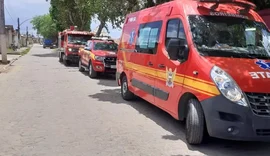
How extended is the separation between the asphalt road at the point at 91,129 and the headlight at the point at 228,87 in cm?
97

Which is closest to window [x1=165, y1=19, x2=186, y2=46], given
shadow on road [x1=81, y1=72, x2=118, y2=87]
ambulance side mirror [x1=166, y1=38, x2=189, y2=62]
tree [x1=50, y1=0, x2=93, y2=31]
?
ambulance side mirror [x1=166, y1=38, x2=189, y2=62]

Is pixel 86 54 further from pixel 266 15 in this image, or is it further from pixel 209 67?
pixel 209 67

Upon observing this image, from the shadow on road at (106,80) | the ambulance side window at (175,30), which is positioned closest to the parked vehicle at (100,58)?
the shadow on road at (106,80)

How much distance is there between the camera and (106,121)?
7.15 m

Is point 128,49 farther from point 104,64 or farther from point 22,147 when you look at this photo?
point 104,64

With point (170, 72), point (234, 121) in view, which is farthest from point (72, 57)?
point (234, 121)

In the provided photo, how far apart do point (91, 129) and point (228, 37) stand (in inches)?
120

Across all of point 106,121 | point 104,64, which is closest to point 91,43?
point 104,64

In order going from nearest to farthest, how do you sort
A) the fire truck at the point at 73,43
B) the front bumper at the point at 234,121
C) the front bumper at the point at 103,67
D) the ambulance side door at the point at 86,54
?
the front bumper at the point at 234,121, the front bumper at the point at 103,67, the ambulance side door at the point at 86,54, the fire truck at the point at 73,43

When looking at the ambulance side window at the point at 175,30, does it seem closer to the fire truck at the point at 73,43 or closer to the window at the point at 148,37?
the window at the point at 148,37

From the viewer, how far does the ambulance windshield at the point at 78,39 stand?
2161 cm

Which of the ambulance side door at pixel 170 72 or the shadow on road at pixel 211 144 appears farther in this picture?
the ambulance side door at pixel 170 72

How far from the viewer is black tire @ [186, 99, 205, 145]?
17.4 feet

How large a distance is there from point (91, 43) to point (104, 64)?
2.12 meters
